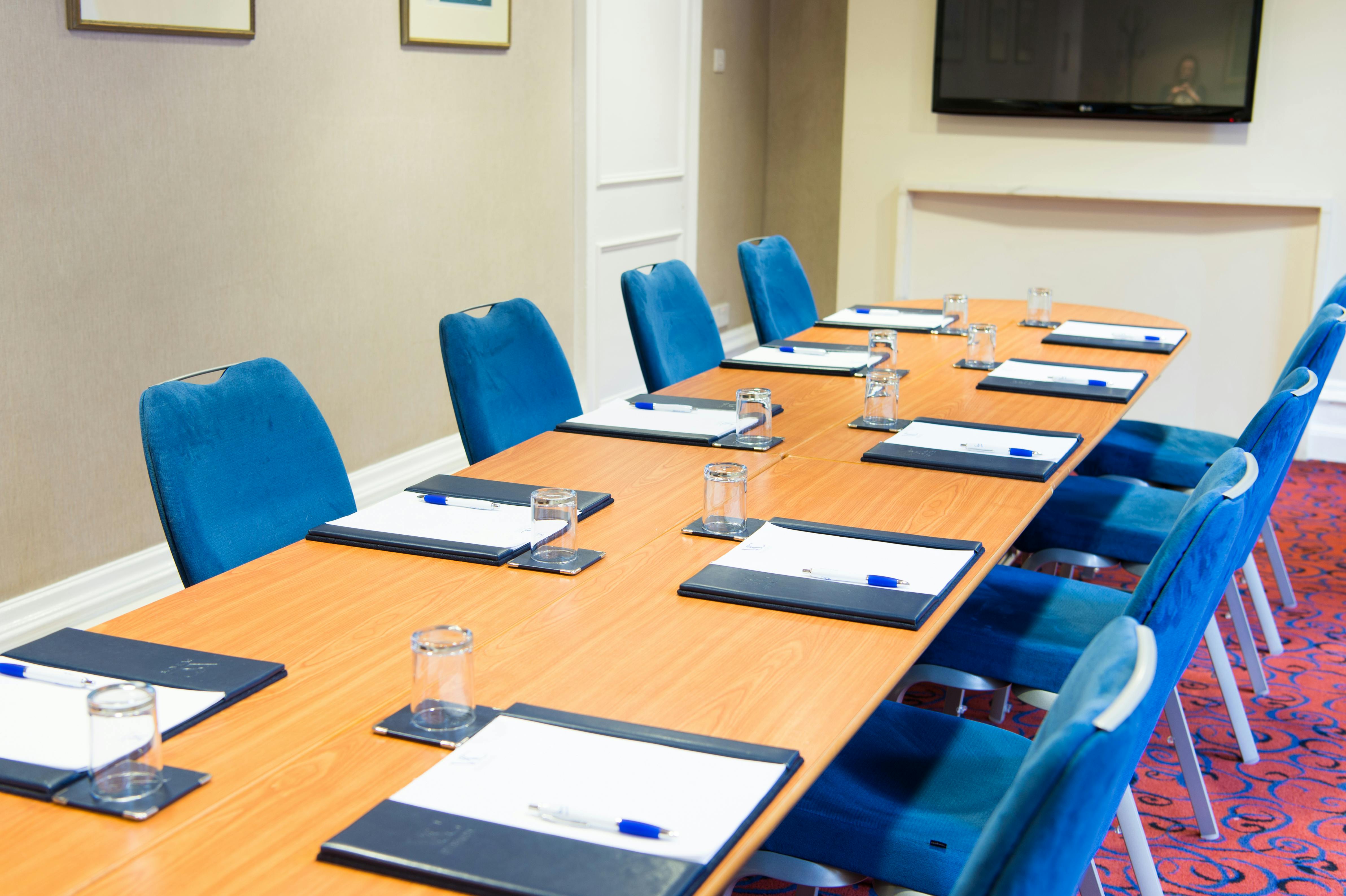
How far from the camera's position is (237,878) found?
112cm

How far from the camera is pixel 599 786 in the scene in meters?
1.27

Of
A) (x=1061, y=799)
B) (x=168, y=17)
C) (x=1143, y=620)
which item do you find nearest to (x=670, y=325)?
(x=168, y=17)

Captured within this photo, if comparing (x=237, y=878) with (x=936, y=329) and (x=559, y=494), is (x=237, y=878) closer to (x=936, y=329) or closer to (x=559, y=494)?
(x=559, y=494)

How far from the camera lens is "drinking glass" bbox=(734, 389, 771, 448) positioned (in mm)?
2621

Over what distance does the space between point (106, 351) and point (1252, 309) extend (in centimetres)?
483

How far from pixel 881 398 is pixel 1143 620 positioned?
1276 mm

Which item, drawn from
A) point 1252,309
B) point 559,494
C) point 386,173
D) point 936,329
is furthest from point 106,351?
point 1252,309

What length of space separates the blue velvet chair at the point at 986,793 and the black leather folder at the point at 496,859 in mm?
254

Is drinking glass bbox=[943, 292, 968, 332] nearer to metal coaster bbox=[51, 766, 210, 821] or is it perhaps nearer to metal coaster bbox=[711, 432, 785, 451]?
metal coaster bbox=[711, 432, 785, 451]

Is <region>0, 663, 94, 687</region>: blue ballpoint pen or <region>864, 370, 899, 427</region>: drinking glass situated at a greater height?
<region>864, 370, 899, 427</region>: drinking glass

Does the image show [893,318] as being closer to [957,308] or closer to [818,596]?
[957,308]

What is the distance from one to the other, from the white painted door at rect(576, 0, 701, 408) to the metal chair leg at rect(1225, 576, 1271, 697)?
3013mm

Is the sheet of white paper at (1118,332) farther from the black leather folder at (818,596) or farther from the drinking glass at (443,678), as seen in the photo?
the drinking glass at (443,678)

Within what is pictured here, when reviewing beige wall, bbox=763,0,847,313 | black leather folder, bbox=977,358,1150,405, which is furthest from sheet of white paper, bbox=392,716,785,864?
beige wall, bbox=763,0,847,313
